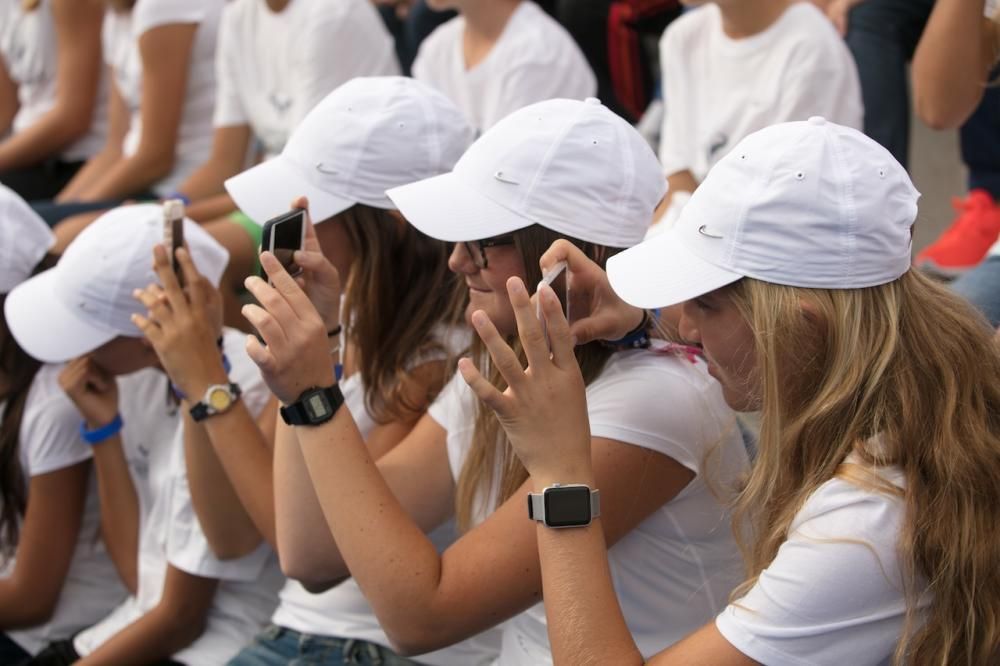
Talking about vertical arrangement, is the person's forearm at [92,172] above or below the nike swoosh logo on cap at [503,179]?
below

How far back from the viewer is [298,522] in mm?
1881

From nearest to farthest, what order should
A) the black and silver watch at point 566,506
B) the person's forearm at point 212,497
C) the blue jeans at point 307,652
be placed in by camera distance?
the black and silver watch at point 566,506 → the blue jeans at point 307,652 → the person's forearm at point 212,497

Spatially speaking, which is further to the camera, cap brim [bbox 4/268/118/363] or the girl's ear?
cap brim [bbox 4/268/118/363]

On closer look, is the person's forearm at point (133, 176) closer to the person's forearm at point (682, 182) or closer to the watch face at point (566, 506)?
the person's forearm at point (682, 182)

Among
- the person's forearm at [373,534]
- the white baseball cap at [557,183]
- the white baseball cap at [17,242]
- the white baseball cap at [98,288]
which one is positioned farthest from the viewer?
the white baseball cap at [17,242]

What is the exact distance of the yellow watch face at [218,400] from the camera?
2133 mm

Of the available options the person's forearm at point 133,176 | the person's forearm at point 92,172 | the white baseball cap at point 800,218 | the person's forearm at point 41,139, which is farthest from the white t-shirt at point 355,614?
the person's forearm at point 41,139

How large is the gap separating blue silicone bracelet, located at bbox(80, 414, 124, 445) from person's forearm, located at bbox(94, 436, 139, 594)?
13 millimetres

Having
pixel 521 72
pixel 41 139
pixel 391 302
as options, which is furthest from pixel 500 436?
pixel 41 139

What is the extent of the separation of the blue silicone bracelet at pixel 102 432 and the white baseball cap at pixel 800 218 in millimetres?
1423

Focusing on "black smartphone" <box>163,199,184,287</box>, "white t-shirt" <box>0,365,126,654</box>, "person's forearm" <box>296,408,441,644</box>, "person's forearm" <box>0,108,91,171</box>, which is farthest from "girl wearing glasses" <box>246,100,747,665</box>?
"person's forearm" <box>0,108,91,171</box>

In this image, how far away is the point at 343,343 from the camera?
2297 millimetres

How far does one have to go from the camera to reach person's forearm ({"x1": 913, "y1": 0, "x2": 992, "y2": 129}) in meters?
2.44

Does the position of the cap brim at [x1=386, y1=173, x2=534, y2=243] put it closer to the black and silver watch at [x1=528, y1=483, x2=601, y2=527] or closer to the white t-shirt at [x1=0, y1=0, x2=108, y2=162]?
the black and silver watch at [x1=528, y1=483, x2=601, y2=527]
